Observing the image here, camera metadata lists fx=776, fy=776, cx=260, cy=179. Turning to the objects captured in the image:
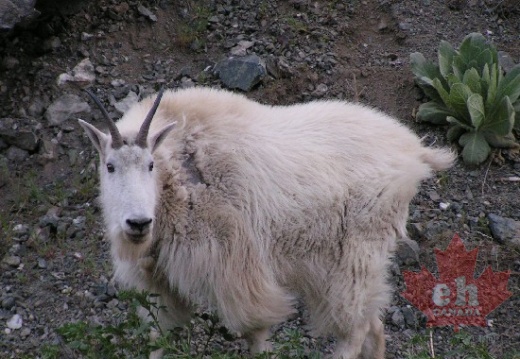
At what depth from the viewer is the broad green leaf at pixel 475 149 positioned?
6883 millimetres

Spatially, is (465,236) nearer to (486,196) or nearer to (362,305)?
(486,196)

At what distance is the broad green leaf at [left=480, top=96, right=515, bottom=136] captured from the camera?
22.0 feet

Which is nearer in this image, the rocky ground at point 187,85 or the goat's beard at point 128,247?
the goat's beard at point 128,247

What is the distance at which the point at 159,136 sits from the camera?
15.3 feet

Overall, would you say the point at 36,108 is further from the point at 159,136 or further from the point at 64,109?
the point at 159,136

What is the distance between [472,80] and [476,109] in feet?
0.99

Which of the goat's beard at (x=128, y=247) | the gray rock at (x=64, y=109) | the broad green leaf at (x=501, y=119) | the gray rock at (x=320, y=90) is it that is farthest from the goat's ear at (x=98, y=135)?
the broad green leaf at (x=501, y=119)

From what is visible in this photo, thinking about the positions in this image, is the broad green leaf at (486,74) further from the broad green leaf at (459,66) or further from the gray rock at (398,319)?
the gray rock at (398,319)

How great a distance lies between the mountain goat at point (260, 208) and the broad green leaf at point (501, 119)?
1608 millimetres

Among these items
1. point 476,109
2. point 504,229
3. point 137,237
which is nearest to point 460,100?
point 476,109

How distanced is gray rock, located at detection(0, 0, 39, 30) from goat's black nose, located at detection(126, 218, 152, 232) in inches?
126

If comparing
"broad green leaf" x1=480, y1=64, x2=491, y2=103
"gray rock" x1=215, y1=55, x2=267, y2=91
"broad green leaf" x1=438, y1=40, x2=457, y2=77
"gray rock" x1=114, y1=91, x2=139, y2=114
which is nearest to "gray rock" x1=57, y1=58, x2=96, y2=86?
"gray rock" x1=114, y1=91, x2=139, y2=114

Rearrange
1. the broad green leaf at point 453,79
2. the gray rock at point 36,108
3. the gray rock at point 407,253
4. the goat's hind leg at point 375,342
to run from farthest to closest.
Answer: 1. the gray rock at point 36,108
2. the broad green leaf at point 453,79
3. the gray rock at point 407,253
4. the goat's hind leg at point 375,342

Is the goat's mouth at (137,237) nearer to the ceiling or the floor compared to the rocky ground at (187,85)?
nearer to the ceiling
